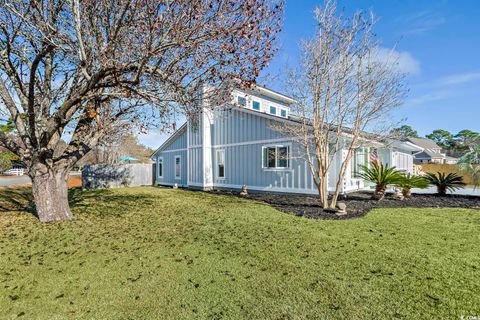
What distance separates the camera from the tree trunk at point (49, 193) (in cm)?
681

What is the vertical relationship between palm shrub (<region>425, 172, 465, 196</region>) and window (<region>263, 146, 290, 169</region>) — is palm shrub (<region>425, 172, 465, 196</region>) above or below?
below

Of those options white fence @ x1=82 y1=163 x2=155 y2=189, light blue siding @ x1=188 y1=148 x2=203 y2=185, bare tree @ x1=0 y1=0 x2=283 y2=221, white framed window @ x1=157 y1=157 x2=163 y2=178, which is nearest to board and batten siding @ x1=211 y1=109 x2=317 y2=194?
light blue siding @ x1=188 y1=148 x2=203 y2=185

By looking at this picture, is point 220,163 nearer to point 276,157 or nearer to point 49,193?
point 276,157

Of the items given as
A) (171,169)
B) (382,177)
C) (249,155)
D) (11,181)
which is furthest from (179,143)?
(11,181)

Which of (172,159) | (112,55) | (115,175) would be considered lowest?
(115,175)

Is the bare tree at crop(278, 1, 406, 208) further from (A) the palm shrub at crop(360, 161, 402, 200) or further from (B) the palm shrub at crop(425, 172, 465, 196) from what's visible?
(B) the palm shrub at crop(425, 172, 465, 196)

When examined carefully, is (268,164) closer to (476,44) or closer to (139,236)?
(139,236)

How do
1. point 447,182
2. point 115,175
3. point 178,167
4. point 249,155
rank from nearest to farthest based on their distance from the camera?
1. point 447,182
2. point 249,155
3. point 115,175
4. point 178,167

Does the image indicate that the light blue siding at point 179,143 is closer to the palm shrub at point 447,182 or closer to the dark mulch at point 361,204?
the dark mulch at point 361,204

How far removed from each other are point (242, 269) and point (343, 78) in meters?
6.88

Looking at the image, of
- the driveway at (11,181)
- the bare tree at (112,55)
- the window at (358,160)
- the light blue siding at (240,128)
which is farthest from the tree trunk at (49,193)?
the driveway at (11,181)

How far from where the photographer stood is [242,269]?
3.80m

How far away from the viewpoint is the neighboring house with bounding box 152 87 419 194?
1212 cm

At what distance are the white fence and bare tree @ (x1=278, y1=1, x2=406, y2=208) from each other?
574 inches
